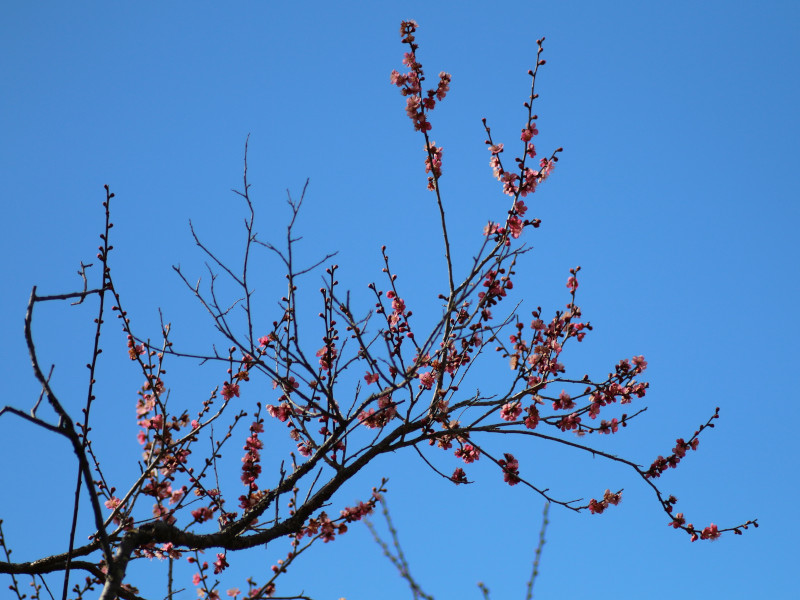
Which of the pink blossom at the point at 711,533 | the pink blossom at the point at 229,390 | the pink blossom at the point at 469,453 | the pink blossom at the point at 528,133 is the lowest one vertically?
the pink blossom at the point at 711,533

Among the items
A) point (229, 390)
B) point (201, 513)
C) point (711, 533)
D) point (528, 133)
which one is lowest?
point (711, 533)

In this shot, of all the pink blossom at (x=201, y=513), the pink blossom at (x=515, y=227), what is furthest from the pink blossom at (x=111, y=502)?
the pink blossom at (x=515, y=227)

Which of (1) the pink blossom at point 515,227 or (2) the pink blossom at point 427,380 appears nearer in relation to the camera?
(2) the pink blossom at point 427,380

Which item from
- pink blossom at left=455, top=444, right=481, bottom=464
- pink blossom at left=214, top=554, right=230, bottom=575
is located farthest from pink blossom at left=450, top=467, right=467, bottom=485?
pink blossom at left=214, top=554, right=230, bottom=575

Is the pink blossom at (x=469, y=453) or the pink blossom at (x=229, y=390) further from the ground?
the pink blossom at (x=229, y=390)

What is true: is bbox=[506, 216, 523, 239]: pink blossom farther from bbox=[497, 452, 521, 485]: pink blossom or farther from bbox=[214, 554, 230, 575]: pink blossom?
bbox=[214, 554, 230, 575]: pink blossom

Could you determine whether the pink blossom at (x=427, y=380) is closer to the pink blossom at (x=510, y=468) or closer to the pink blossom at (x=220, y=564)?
the pink blossom at (x=510, y=468)

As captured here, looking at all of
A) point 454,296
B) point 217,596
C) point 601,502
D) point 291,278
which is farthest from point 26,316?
point 601,502

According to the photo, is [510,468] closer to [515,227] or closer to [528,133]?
[515,227]

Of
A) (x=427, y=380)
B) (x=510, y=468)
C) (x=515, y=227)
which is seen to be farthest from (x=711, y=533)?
(x=515, y=227)

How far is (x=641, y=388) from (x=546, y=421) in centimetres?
104

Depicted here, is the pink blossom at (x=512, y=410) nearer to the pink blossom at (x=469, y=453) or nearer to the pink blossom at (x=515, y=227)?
the pink blossom at (x=469, y=453)

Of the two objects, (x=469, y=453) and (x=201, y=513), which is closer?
(x=201, y=513)

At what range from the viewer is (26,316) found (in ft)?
7.29
